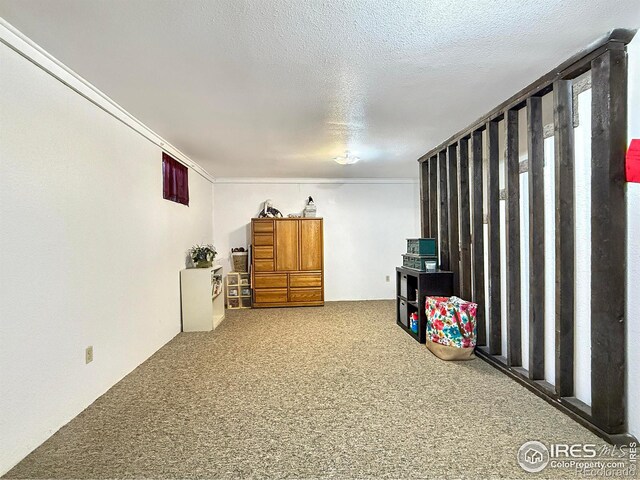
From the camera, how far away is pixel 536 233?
258cm

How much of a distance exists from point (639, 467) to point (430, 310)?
Answer: 196 centimetres

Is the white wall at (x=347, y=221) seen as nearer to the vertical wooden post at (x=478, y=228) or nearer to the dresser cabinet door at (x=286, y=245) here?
the dresser cabinet door at (x=286, y=245)

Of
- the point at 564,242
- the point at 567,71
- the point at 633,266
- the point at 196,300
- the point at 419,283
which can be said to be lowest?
the point at 196,300

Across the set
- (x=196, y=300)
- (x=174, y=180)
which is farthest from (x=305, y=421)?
(x=174, y=180)

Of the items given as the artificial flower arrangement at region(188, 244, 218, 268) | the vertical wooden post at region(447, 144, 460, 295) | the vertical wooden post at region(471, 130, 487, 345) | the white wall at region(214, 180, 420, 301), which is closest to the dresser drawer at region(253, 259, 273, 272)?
the white wall at region(214, 180, 420, 301)

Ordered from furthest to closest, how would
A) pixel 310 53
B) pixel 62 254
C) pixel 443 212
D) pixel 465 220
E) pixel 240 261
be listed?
pixel 240 261 < pixel 443 212 < pixel 465 220 < pixel 62 254 < pixel 310 53

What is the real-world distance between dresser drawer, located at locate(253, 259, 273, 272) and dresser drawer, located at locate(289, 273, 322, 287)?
38 centimetres

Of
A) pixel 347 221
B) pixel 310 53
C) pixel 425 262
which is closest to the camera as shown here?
pixel 310 53

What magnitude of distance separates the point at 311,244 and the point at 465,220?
2920 mm

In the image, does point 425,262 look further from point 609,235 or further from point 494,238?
point 609,235

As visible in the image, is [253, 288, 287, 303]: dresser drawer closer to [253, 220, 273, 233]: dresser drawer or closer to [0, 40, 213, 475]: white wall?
[253, 220, 273, 233]: dresser drawer

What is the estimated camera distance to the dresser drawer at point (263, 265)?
593 cm

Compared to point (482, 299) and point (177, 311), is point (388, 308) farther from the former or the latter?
point (177, 311)

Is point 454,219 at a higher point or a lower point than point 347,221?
lower
